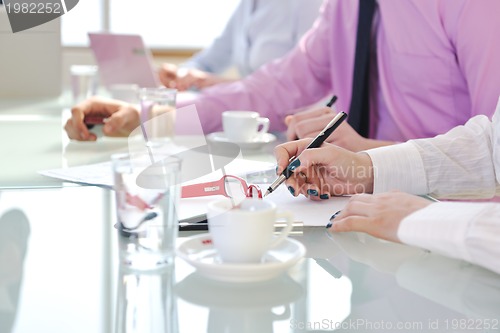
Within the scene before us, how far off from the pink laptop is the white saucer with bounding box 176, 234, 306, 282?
151 centimetres

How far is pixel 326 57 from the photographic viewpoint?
192cm

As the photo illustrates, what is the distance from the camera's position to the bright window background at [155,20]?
15.0 ft

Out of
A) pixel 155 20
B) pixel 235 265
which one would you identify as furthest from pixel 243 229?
pixel 155 20

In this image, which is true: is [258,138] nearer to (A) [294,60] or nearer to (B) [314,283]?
(A) [294,60]

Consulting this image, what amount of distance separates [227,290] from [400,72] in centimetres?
98

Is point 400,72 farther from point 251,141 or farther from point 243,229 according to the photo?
point 243,229

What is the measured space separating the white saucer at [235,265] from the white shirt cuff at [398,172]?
0.39 metres

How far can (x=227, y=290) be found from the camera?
29.5 inches

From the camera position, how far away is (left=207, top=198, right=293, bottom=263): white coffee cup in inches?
29.4

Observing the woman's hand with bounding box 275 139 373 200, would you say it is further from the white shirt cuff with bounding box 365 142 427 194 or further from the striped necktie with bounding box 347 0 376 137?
the striped necktie with bounding box 347 0 376 137

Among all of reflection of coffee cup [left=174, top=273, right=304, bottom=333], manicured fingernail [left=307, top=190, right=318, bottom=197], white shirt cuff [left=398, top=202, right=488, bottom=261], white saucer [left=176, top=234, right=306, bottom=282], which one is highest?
white shirt cuff [left=398, top=202, right=488, bottom=261]

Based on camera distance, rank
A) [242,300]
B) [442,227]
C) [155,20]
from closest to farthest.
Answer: [242,300], [442,227], [155,20]

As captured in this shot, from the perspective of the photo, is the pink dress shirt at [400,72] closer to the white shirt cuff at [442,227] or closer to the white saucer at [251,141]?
the white saucer at [251,141]

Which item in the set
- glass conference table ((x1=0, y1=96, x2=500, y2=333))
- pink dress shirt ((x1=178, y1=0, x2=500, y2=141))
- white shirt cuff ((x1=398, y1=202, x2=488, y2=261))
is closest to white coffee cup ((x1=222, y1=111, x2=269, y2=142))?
pink dress shirt ((x1=178, y1=0, x2=500, y2=141))
